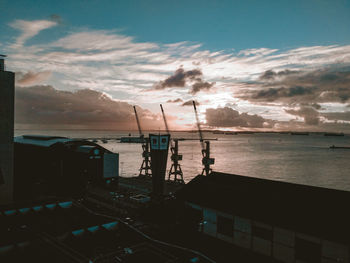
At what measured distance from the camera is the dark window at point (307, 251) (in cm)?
1943

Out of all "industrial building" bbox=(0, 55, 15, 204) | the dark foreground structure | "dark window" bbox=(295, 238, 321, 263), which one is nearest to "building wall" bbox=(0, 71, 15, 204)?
"industrial building" bbox=(0, 55, 15, 204)

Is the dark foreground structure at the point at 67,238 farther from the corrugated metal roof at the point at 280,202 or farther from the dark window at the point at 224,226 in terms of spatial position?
the corrugated metal roof at the point at 280,202

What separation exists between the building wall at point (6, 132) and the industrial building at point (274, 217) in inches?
987

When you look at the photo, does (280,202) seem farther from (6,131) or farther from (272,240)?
(6,131)

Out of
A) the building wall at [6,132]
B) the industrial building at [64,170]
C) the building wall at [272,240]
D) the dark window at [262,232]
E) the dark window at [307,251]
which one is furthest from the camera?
the industrial building at [64,170]

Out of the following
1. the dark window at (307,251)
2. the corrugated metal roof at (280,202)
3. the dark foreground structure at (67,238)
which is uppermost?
the corrugated metal roof at (280,202)

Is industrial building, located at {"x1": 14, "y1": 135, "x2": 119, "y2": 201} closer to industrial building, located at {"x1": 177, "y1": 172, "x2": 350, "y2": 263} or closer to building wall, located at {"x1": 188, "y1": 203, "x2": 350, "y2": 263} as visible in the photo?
industrial building, located at {"x1": 177, "y1": 172, "x2": 350, "y2": 263}

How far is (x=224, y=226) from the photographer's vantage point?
2545 cm

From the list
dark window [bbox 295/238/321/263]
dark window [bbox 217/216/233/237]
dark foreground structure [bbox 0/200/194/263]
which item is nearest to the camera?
dark window [bbox 295/238/321/263]

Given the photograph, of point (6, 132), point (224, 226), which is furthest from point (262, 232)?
point (6, 132)

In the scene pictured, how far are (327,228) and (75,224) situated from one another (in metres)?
24.8

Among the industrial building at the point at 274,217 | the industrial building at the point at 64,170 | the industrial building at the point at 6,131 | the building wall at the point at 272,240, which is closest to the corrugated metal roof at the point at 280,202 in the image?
the industrial building at the point at 274,217

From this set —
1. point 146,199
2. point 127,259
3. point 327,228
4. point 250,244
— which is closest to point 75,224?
point 127,259

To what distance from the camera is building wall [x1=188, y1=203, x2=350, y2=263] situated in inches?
745
